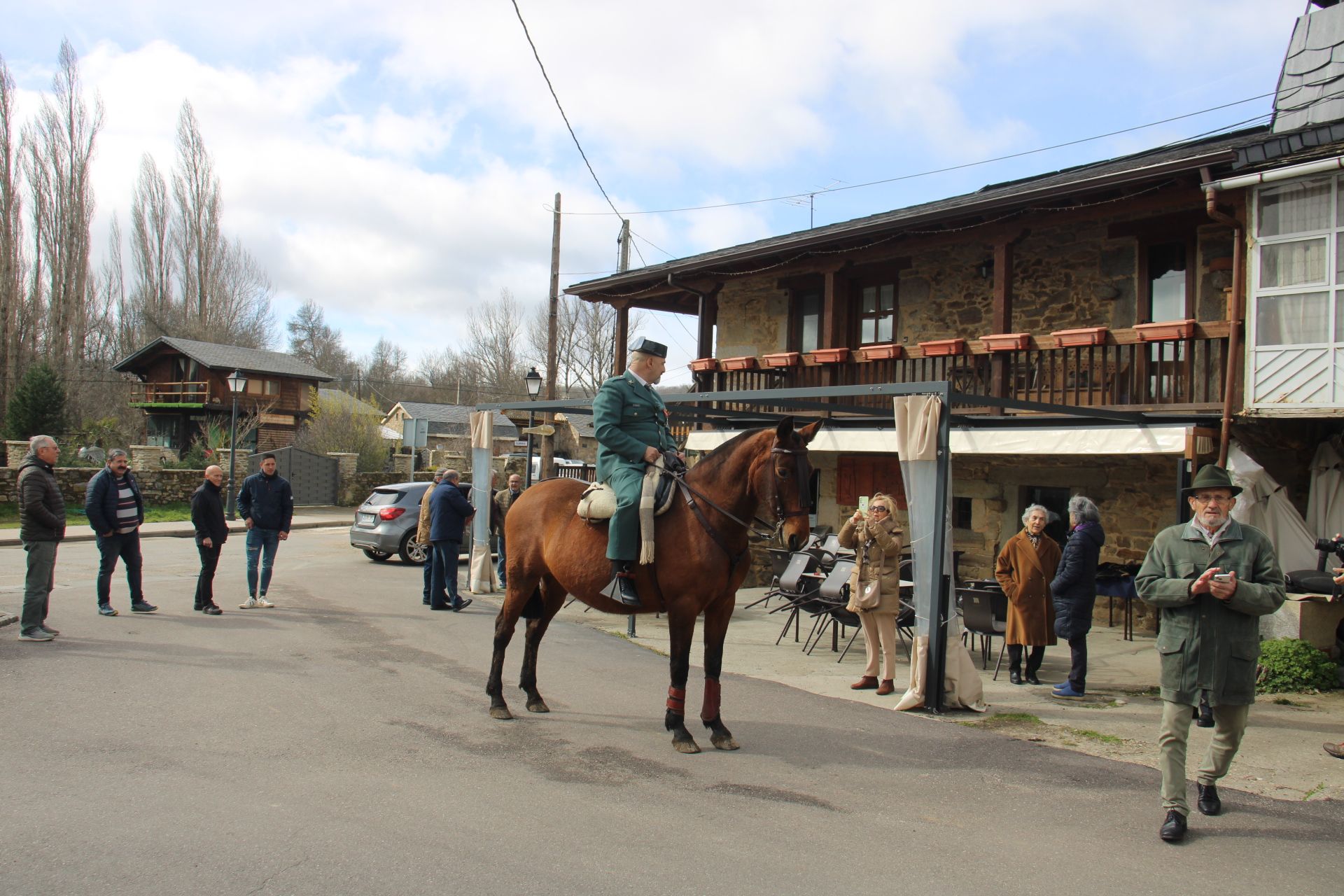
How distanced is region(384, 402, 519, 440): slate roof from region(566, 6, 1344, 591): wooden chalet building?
52.0 m

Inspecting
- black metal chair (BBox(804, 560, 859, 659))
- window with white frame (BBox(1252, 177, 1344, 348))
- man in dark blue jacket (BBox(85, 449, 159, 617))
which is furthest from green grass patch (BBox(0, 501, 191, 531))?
window with white frame (BBox(1252, 177, 1344, 348))

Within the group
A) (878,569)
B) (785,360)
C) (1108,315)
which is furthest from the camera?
(785,360)

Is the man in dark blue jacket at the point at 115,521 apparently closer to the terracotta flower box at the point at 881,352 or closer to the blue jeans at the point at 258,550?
the blue jeans at the point at 258,550

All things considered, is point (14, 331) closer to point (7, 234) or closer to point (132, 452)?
point (7, 234)

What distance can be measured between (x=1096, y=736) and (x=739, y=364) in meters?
11.6

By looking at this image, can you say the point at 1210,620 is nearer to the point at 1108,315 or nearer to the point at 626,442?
the point at 626,442

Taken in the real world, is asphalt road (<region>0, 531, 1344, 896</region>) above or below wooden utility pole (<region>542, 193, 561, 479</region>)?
below

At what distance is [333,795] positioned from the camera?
15.5ft

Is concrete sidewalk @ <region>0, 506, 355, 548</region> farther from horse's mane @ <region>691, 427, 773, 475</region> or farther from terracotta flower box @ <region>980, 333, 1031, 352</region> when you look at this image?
horse's mane @ <region>691, 427, 773, 475</region>

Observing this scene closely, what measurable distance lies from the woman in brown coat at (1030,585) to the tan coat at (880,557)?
1.12 meters

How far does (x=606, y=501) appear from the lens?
6.30m

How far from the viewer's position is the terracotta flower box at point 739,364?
17.3 m

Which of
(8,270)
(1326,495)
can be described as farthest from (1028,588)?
(8,270)

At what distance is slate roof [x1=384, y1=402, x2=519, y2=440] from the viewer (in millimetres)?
67650
